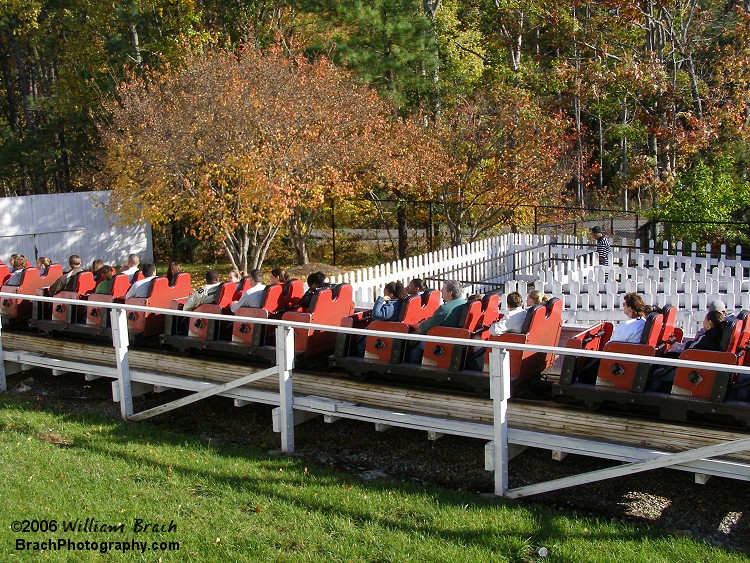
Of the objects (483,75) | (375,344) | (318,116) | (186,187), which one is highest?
(483,75)

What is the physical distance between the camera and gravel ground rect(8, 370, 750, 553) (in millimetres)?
6801

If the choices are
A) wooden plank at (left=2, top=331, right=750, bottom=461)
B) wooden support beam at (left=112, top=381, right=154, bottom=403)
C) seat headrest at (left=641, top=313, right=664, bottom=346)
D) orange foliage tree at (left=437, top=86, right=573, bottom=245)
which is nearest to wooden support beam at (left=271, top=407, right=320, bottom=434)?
wooden plank at (left=2, top=331, right=750, bottom=461)

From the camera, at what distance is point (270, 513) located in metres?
6.78

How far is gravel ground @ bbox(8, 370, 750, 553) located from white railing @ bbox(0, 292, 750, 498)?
385 mm

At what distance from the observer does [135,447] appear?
27.5 ft

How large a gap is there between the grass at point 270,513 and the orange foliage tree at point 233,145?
1006cm

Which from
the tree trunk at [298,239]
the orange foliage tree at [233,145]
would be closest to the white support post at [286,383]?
the orange foliage tree at [233,145]

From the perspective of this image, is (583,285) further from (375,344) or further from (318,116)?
(375,344)

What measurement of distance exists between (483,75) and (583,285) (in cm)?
1798

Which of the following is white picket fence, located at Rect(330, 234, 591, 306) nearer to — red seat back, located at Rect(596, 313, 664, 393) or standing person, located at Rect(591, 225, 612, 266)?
standing person, located at Rect(591, 225, 612, 266)

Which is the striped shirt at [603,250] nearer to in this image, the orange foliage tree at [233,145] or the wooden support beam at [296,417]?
the orange foliage tree at [233,145]

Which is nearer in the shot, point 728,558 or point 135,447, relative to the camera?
point 728,558

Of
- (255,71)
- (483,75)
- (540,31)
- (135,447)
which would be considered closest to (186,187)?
(255,71)

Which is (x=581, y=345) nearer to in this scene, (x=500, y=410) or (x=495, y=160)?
(x=500, y=410)
